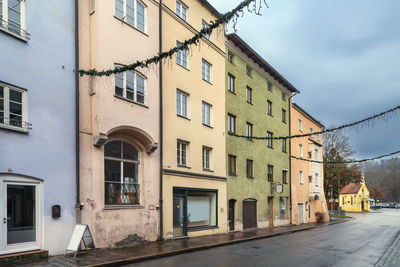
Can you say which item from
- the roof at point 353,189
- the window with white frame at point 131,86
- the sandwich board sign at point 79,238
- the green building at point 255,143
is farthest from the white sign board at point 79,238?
the roof at point 353,189

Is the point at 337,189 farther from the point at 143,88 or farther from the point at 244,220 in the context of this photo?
the point at 143,88

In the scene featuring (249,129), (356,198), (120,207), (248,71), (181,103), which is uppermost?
(248,71)

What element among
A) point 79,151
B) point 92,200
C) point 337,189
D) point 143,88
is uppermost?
point 143,88

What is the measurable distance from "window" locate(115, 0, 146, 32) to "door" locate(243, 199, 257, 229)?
13835mm

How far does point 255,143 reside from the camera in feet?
84.0

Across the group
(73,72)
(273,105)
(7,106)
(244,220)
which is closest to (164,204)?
(73,72)

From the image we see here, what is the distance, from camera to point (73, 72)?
12.0m

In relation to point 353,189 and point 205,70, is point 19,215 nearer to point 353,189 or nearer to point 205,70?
point 205,70

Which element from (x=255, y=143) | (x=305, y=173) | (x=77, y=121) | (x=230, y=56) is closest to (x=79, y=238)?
(x=77, y=121)

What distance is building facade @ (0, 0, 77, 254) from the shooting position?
991 cm

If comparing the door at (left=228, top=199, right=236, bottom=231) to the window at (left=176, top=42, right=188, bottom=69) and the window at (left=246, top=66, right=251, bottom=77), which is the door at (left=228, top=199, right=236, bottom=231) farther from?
the window at (left=246, top=66, right=251, bottom=77)

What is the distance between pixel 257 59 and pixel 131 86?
14584mm

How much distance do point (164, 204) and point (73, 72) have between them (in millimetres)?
6934

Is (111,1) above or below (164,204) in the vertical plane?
above
